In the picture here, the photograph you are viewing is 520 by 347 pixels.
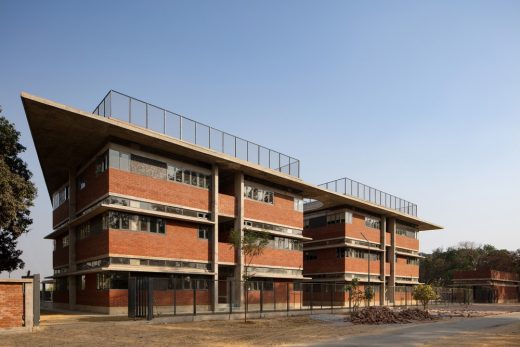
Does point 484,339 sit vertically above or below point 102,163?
below

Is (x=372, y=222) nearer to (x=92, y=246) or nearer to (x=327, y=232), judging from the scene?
(x=327, y=232)

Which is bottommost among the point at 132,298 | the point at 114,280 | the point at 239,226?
the point at 132,298

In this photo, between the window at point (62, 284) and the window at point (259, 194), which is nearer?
the window at point (259, 194)

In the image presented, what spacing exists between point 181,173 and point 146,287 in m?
11.9

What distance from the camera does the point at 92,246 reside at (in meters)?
38.3

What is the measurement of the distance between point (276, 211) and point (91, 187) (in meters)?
17.4

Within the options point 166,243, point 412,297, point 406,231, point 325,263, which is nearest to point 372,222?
point 325,263

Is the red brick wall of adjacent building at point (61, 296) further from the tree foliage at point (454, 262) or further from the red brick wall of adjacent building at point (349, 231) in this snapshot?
the tree foliage at point (454, 262)

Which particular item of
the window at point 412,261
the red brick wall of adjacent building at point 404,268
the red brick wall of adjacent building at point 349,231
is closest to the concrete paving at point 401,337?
the red brick wall of adjacent building at point 349,231

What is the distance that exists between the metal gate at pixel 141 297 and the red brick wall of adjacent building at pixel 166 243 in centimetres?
449

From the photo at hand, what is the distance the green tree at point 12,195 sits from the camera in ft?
117

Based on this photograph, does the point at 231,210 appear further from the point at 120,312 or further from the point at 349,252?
the point at 349,252

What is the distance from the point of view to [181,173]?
131ft

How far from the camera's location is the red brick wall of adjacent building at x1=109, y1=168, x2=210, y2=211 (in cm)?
3553
